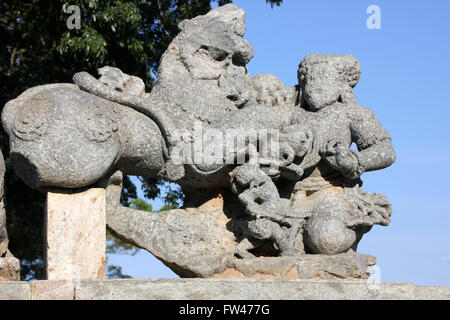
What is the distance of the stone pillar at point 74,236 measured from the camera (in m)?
5.55

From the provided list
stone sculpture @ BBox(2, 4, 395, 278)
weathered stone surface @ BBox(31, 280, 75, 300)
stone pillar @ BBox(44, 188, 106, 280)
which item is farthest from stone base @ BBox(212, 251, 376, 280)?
weathered stone surface @ BBox(31, 280, 75, 300)

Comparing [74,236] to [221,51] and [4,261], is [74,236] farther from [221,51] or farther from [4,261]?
[221,51]

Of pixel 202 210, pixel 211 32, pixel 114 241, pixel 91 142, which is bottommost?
pixel 114 241

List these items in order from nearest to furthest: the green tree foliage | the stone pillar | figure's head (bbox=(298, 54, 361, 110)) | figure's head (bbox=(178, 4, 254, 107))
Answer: the stone pillar → figure's head (bbox=(178, 4, 254, 107)) → figure's head (bbox=(298, 54, 361, 110)) → the green tree foliage

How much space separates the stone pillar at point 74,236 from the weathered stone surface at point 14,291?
355mm

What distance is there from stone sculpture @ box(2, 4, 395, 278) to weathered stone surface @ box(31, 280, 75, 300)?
2.47ft

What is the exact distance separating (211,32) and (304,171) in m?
1.45

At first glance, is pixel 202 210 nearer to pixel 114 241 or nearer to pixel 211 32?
pixel 211 32

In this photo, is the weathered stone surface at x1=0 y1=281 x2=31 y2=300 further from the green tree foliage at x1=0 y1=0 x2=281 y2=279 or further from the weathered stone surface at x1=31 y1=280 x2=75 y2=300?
the green tree foliage at x1=0 y1=0 x2=281 y2=279

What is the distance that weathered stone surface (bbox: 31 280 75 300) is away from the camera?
5.20 meters

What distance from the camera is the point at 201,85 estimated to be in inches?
256

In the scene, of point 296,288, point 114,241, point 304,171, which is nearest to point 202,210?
point 304,171

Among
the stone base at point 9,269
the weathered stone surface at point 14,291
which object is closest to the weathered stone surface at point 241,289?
the weathered stone surface at point 14,291

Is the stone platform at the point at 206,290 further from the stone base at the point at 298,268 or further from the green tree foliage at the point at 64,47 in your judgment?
the green tree foliage at the point at 64,47
